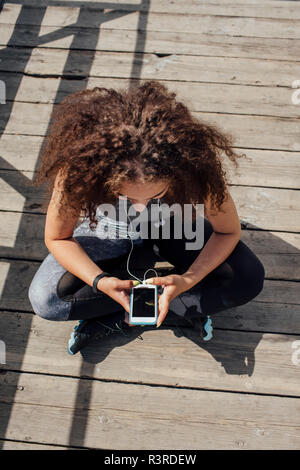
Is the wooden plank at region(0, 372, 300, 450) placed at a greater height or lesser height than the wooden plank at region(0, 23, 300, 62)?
lesser

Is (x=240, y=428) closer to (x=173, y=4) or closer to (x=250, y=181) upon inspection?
(x=250, y=181)

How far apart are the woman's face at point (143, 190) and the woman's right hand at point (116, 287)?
416 millimetres

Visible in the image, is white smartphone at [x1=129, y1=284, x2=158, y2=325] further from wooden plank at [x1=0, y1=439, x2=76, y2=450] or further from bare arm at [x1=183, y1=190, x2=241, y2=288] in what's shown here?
wooden plank at [x1=0, y1=439, x2=76, y2=450]

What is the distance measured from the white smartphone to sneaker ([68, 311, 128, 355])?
356 mm

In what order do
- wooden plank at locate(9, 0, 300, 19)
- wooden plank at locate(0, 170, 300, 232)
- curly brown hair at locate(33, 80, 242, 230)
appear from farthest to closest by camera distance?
wooden plank at locate(9, 0, 300, 19) → wooden plank at locate(0, 170, 300, 232) → curly brown hair at locate(33, 80, 242, 230)

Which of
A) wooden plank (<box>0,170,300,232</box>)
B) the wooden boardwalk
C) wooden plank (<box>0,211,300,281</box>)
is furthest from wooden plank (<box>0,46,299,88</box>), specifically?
wooden plank (<box>0,211,300,281</box>)

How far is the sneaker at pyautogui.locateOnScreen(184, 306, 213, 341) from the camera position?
6.39 ft

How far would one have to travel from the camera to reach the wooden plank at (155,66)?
2.85 meters

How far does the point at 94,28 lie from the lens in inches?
122

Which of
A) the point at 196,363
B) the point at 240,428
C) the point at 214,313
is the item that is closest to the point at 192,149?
the point at 214,313

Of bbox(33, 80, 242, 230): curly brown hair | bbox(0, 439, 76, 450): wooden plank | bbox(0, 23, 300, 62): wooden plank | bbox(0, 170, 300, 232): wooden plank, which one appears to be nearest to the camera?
bbox(33, 80, 242, 230): curly brown hair

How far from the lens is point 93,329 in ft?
6.47

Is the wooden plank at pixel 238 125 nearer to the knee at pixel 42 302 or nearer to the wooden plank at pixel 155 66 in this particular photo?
the wooden plank at pixel 155 66
